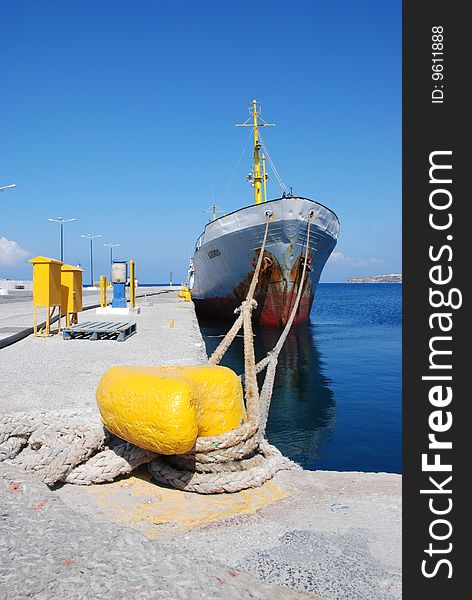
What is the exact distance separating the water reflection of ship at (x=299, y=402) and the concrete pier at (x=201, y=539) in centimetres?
391

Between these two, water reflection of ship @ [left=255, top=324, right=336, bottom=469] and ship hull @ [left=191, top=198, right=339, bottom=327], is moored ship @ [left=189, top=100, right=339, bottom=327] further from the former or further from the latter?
water reflection of ship @ [left=255, top=324, right=336, bottom=469]

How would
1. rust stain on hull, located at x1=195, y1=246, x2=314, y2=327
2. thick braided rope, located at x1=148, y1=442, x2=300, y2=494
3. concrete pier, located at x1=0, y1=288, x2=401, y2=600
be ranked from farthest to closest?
rust stain on hull, located at x1=195, y1=246, x2=314, y2=327, thick braided rope, located at x1=148, y1=442, x2=300, y2=494, concrete pier, located at x1=0, y1=288, x2=401, y2=600

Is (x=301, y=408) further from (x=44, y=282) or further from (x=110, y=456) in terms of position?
(x=110, y=456)

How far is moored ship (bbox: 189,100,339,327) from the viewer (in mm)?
20062

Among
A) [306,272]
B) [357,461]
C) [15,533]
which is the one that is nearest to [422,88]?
[15,533]

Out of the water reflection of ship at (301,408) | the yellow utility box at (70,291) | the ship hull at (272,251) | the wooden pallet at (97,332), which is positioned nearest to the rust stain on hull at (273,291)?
the ship hull at (272,251)

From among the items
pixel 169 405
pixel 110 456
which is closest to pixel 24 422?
pixel 110 456

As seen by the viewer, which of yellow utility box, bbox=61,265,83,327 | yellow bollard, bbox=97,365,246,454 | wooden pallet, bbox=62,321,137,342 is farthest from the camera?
yellow utility box, bbox=61,265,83,327

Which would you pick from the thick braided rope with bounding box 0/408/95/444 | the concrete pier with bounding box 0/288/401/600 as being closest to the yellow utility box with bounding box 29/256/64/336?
the concrete pier with bounding box 0/288/401/600

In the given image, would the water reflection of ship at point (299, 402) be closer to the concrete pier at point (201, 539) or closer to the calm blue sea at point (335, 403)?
the calm blue sea at point (335, 403)

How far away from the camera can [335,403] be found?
1148cm

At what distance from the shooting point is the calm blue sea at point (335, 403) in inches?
318

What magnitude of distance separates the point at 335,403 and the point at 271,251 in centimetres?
1034

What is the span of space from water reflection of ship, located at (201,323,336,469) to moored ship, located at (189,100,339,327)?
2002 millimetres
